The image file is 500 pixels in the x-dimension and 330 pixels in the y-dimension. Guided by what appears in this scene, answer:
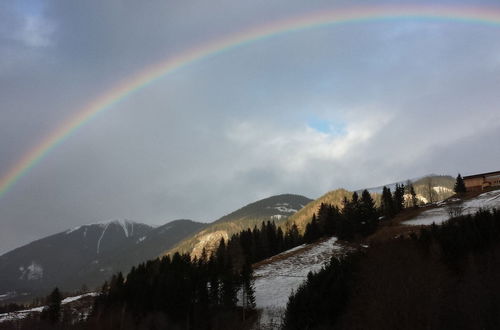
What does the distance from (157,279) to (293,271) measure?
3054 cm

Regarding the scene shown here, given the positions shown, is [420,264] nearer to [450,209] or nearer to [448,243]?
[448,243]

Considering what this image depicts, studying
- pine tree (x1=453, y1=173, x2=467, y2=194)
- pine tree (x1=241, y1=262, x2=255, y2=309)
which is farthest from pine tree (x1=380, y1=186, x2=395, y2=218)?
pine tree (x1=241, y1=262, x2=255, y2=309)

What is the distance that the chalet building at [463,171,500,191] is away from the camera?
138m

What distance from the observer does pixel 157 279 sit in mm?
81750

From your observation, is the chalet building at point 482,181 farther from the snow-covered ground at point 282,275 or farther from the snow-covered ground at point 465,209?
the snow-covered ground at point 282,275

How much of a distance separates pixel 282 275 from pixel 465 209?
58.8 meters

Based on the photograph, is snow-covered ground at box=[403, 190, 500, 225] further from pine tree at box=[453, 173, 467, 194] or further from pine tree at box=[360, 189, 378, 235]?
pine tree at box=[453, 173, 467, 194]

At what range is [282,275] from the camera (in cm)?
8725

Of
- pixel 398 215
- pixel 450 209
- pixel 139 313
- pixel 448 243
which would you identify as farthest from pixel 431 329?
pixel 398 215

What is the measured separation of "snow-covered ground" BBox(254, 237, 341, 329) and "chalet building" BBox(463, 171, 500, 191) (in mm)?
65686

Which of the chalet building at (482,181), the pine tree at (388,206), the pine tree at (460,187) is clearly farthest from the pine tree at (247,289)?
the chalet building at (482,181)

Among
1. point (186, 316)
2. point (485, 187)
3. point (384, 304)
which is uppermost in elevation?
point (485, 187)

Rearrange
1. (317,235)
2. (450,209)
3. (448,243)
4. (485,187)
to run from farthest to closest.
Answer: (485,187)
(317,235)
(450,209)
(448,243)

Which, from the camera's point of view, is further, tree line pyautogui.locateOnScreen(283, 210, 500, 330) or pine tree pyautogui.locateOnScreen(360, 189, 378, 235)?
pine tree pyautogui.locateOnScreen(360, 189, 378, 235)
